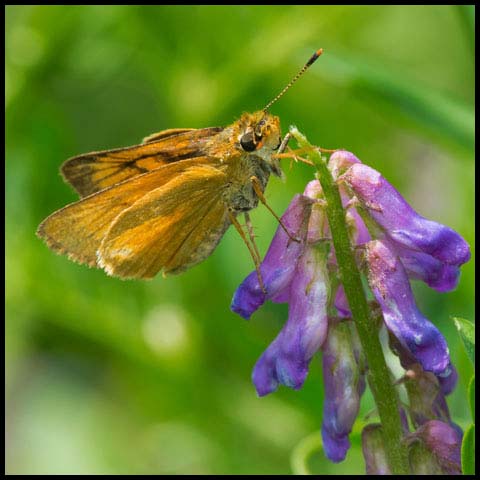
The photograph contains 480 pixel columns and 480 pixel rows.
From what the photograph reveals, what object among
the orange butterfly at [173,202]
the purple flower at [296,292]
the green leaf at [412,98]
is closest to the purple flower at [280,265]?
the purple flower at [296,292]

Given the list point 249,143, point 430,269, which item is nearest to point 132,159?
point 249,143

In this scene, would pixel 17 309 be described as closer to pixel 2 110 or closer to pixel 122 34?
pixel 2 110

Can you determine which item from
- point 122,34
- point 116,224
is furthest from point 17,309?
point 116,224

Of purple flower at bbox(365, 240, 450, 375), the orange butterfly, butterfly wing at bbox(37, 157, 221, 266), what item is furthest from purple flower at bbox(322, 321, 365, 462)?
butterfly wing at bbox(37, 157, 221, 266)

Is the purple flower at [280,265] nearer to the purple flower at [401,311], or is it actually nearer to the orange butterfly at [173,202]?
the purple flower at [401,311]

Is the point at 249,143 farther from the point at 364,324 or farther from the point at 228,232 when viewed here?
the point at 228,232

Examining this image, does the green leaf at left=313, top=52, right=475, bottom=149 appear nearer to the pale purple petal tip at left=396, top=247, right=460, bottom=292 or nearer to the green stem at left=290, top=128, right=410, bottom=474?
the pale purple petal tip at left=396, top=247, right=460, bottom=292
